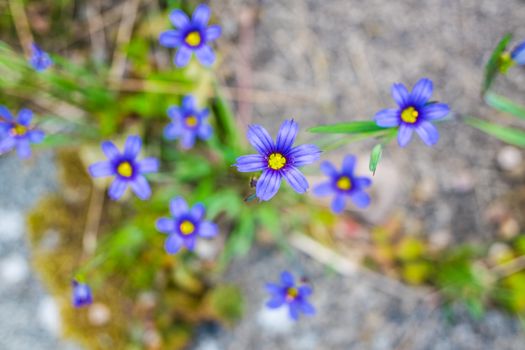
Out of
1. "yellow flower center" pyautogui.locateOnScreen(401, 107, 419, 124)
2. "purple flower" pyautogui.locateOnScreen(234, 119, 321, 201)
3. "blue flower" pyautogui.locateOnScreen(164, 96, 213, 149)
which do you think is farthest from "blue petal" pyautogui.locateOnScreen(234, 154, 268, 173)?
"blue flower" pyautogui.locateOnScreen(164, 96, 213, 149)

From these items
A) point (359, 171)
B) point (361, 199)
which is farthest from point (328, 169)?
point (359, 171)

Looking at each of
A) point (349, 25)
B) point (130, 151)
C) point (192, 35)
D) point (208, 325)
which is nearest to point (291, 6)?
point (349, 25)

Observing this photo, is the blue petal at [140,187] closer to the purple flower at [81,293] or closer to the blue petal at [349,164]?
the purple flower at [81,293]

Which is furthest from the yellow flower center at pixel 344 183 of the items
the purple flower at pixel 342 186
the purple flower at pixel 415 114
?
the purple flower at pixel 415 114

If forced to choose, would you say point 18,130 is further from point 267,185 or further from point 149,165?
point 267,185

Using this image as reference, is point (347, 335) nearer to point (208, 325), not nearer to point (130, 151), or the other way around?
point (208, 325)

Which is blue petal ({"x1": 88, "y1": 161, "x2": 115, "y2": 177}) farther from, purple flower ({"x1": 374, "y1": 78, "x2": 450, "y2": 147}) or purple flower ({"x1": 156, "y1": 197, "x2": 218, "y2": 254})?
purple flower ({"x1": 374, "y1": 78, "x2": 450, "y2": 147})
